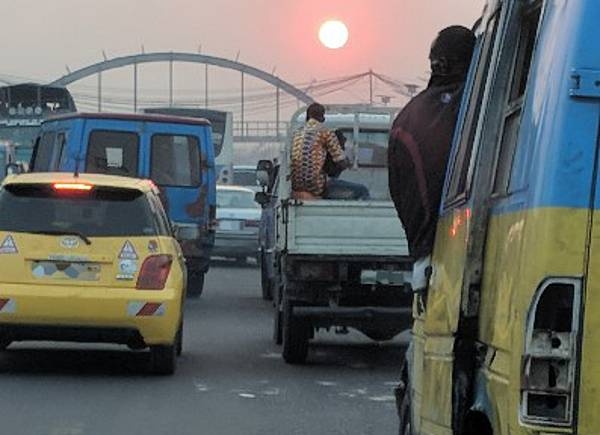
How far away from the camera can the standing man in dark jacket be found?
5.59m

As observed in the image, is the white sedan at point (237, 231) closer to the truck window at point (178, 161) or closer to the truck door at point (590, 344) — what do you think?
the truck window at point (178, 161)

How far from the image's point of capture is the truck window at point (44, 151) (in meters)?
21.6

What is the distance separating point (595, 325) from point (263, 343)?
1209 cm

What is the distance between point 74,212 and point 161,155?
900 cm

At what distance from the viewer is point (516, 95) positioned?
176 inches

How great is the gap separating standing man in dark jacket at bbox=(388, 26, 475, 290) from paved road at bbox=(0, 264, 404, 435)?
13.4 ft

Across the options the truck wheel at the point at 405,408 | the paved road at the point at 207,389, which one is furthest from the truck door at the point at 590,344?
the paved road at the point at 207,389

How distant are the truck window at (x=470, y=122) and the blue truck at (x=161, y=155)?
15303mm

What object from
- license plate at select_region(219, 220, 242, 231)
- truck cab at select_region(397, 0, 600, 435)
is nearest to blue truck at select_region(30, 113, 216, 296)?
license plate at select_region(219, 220, 242, 231)

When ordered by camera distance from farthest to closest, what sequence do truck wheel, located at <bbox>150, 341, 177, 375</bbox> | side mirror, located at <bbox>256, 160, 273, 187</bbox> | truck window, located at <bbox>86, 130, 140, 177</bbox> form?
truck window, located at <bbox>86, 130, 140, 177</bbox>, side mirror, located at <bbox>256, 160, 273, 187</bbox>, truck wheel, located at <bbox>150, 341, 177, 375</bbox>

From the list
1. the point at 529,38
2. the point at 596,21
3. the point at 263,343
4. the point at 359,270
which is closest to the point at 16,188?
the point at 359,270

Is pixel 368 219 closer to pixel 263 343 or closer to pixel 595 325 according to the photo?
pixel 263 343

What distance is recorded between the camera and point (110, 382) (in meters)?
12.0

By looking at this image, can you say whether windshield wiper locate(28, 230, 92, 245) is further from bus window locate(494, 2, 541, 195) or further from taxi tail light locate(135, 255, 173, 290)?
bus window locate(494, 2, 541, 195)
